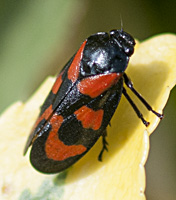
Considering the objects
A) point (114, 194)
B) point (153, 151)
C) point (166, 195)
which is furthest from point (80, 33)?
point (114, 194)

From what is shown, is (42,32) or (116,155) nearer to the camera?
(116,155)

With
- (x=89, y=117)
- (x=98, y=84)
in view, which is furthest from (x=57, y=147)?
(x=98, y=84)

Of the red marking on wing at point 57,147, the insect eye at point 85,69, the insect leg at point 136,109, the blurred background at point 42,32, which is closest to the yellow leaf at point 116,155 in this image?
the insect leg at point 136,109

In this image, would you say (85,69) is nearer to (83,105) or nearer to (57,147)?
(83,105)

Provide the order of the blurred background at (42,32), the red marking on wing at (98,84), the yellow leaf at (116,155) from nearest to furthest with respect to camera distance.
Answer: the yellow leaf at (116,155) < the red marking on wing at (98,84) < the blurred background at (42,32)

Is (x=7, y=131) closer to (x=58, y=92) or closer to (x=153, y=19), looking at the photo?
(x=58, y=92)

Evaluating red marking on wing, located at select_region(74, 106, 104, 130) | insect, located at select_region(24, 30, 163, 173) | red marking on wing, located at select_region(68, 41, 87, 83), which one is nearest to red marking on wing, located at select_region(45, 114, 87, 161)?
insect, located at select_region(24, 30, 163, 173)

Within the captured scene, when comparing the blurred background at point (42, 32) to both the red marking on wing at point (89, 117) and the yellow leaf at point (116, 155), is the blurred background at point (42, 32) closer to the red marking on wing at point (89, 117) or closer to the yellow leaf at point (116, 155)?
the yellow leaf at point (116, 155)

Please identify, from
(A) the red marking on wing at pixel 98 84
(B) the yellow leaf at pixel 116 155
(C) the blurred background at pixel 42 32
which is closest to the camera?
(B) the yellow leaf at pixel 116 155
